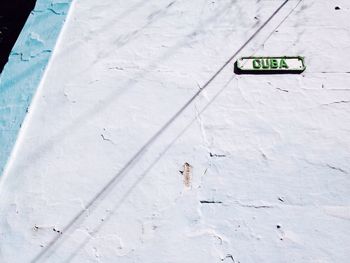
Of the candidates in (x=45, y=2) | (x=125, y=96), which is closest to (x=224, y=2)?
(x=125, y=96)

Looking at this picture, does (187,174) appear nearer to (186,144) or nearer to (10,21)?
(186,144)

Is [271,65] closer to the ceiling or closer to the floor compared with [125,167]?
closer to the ceiling

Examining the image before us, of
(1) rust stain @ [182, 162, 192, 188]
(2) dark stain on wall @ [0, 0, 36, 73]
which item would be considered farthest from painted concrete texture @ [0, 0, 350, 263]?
(2) dark stain on wall @ [0, 0, 36, 73]

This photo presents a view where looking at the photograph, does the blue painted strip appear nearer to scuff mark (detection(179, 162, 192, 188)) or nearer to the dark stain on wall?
the dark stain on wall

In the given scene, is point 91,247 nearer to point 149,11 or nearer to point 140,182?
point 140,182

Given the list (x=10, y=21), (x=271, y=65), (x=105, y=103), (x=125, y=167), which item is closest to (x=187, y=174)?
(x=125, y=167)
